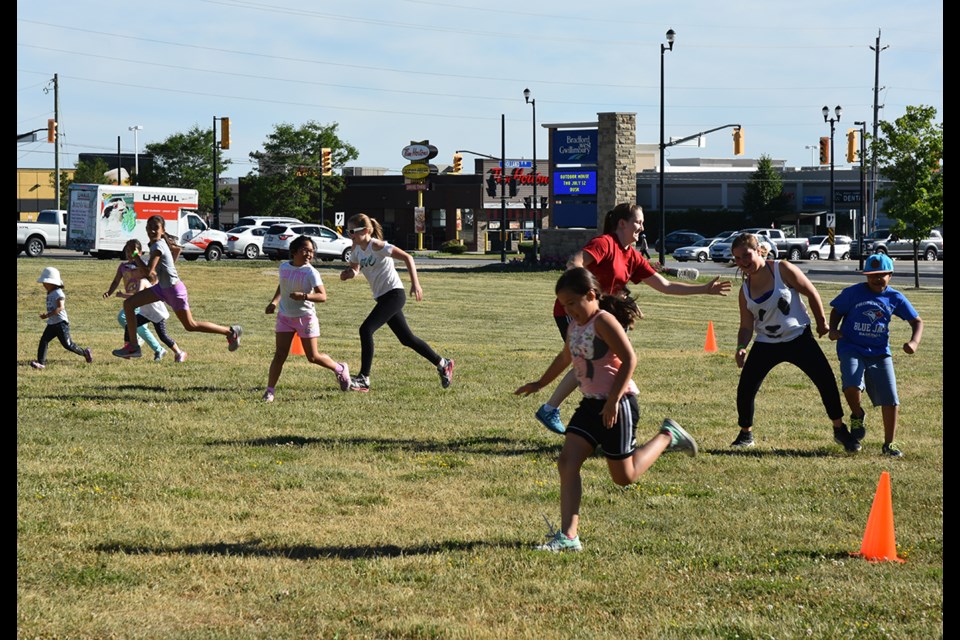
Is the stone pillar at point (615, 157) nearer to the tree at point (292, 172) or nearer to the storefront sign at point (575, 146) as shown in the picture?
the storefront sign at point (575, 146)

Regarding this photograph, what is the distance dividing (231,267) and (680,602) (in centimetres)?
3556

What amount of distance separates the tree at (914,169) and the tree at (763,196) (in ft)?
163

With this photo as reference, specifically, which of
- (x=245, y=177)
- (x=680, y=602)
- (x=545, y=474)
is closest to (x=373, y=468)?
(x=545, y=474)

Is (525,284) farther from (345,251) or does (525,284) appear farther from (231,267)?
(345,251)

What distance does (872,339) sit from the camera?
31.7 feet

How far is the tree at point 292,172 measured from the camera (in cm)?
8369

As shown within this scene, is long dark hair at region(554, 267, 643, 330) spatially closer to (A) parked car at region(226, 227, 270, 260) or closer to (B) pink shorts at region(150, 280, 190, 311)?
(B) pink shorts at region(150, 280, 190, 311)

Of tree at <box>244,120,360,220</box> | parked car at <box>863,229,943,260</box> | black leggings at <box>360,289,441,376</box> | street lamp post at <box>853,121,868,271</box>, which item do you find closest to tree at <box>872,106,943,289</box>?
street lamp post at <box>853,121,868,271</box>

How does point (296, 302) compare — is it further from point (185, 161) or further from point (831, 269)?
point (185, 161)

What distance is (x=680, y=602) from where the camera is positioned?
18.5ft

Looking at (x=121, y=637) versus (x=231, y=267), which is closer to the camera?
(x=121, y=637)

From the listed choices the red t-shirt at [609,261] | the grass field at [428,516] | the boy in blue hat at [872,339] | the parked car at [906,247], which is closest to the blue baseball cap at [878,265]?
the boy in blue hat at [872,339]

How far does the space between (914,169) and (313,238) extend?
947 inches

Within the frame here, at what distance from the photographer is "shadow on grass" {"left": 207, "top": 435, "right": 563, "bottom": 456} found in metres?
9.53
